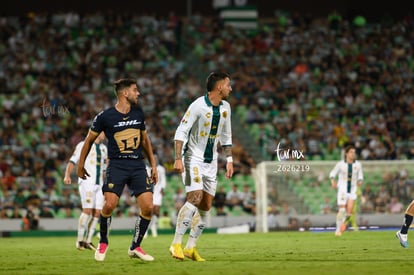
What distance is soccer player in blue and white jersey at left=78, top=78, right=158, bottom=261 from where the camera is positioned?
13070 millimetres

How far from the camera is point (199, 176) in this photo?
1324cm

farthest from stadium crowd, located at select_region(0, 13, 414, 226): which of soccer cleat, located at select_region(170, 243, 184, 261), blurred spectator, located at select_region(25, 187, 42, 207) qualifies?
soccer cleat, located at select_region(170, 243, 184, 261)

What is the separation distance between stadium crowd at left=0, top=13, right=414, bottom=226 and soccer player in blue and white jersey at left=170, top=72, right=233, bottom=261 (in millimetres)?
18138

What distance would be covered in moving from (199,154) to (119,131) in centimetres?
124

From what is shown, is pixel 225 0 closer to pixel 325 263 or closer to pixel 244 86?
pixel 244 86

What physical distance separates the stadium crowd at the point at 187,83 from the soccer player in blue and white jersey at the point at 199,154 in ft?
59.5

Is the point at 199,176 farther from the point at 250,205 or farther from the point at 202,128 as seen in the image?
the point at 250,205

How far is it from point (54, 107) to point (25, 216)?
6180mm

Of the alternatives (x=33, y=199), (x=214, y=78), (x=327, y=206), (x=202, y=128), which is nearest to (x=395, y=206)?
(x=327, y=206)

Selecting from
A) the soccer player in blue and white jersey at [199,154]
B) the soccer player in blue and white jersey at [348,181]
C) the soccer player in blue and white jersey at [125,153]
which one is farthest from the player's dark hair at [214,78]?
the soccer player in blue and white jersey at [348,181]

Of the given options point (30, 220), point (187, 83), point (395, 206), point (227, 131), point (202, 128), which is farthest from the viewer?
point (187, 83)

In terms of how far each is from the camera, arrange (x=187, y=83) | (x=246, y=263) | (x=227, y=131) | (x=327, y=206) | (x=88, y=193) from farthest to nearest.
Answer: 1. (x=187, y=83)
2. (x=327, y=206)
3. (x=88, y=193)
4. (x=227, y=131)
5. (x=246, y=263)

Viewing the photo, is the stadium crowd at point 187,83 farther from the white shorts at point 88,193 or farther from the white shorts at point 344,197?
the white shorts at point 88,193

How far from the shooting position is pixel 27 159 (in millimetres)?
32406
